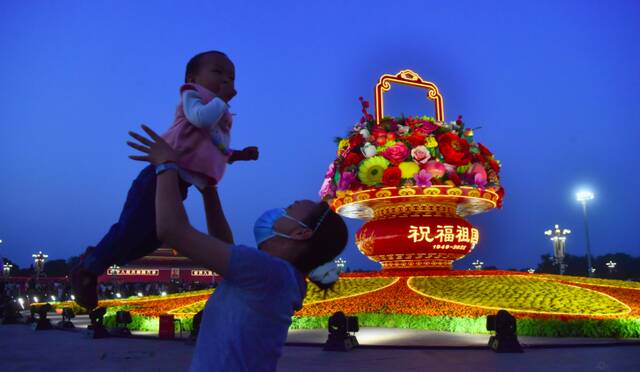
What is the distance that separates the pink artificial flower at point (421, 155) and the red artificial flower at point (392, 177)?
786 millimetres

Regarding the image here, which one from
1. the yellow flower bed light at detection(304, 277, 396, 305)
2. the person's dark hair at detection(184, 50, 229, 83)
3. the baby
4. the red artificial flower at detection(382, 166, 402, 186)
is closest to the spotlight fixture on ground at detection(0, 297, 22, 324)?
the yellow flower bed light at detection(304, 277, 396, 305)

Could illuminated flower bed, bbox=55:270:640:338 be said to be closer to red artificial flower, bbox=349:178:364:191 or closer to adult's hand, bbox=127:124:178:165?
red artificial flower, bbox=349:178:364:191

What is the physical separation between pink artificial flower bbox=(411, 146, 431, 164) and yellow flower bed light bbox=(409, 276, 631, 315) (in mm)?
4098

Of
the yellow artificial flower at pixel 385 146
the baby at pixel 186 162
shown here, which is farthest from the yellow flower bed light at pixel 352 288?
the baby at pixel 186 162

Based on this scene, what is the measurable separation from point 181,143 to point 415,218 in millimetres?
17955

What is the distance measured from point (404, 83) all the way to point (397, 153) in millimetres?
4156

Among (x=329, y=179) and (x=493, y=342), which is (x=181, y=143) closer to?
(x=493, y=342)

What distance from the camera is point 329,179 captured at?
2209 cm

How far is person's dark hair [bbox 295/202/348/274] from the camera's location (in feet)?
8.05

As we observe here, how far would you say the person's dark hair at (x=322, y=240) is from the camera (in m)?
2.45

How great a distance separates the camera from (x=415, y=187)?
19422 millimetres

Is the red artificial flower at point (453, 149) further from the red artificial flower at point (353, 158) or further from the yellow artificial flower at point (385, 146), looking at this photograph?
the red artificial flower at point (353, 158)

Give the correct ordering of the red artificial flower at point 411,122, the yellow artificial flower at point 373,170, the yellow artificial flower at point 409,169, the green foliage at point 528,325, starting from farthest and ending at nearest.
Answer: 1. the red artificial flower at point 411,122
2. the yellow artificial flower at point 373,170
3. the yellow artificial flower at point 409,169
4. the green foliage at point 528,325

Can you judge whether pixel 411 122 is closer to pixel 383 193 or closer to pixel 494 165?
pixel 383 193
